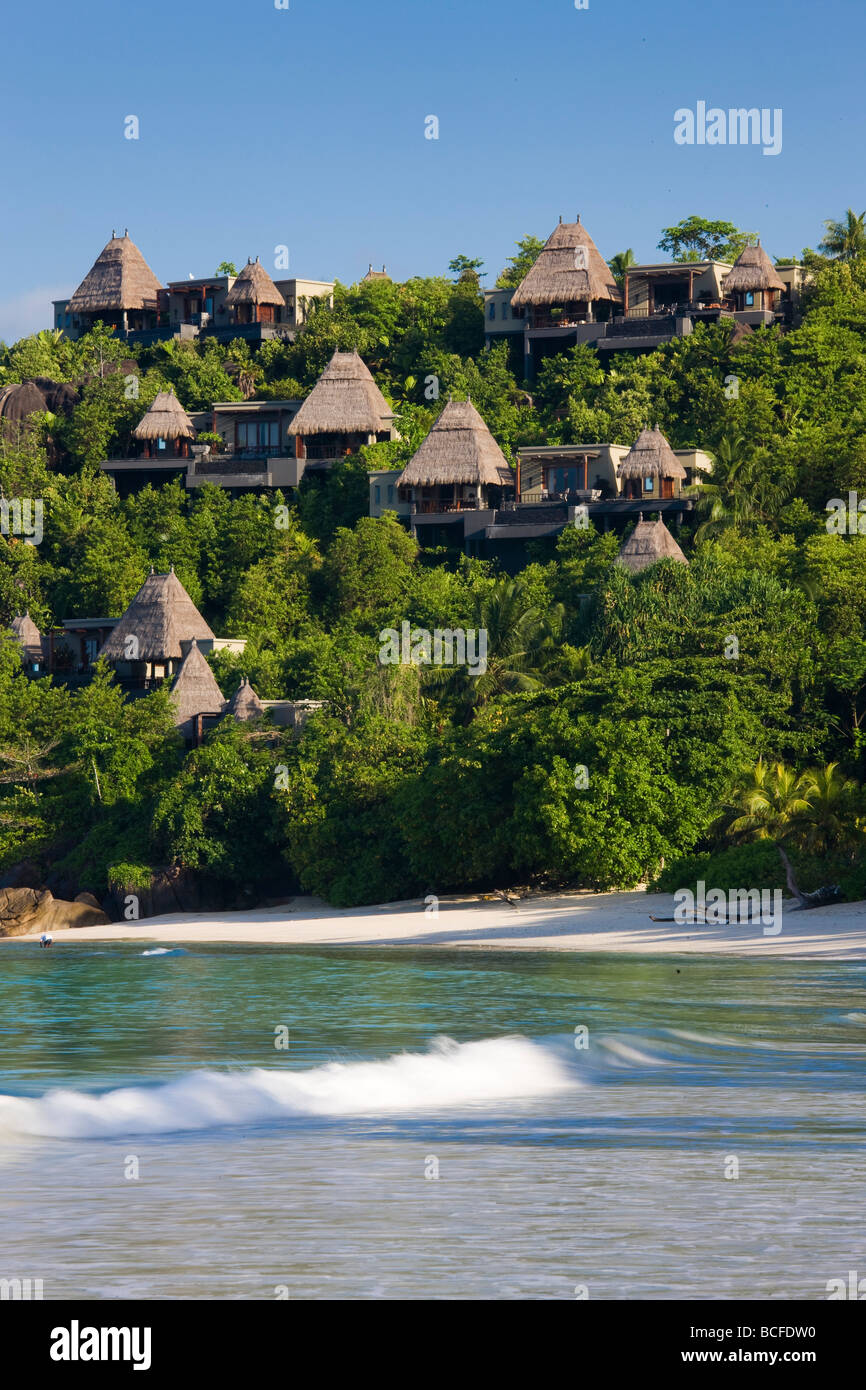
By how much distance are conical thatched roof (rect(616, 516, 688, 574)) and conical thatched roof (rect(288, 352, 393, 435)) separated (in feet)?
49.9

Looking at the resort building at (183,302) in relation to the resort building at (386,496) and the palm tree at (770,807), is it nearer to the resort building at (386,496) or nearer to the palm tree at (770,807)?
the resort building at (386,496)

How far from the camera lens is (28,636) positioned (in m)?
53.9

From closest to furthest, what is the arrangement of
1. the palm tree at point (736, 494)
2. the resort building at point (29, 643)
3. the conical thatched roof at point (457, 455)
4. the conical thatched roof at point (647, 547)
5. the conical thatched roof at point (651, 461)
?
1. the conical thatched roof at point (647, 547)
2. the palm tree at point (736, 494)
3. the conical thatched roof at point (651, 461)
4. the resort building at point (29, 643)
5. the conical thatched roof at point (457, 455)

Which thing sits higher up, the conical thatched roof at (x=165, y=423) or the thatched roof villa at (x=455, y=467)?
the conical thatched roof at (x=165, y=423)

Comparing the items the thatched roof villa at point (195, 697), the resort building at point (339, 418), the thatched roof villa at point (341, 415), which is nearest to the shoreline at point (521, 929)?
the thatched roof villa at point (195, 697)

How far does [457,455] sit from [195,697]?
1361 cm

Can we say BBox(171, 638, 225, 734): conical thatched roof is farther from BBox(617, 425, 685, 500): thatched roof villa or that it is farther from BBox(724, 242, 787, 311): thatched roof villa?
BBox(724, 242, 787, 311): thatched roof villa

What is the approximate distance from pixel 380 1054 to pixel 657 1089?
11.8 feet

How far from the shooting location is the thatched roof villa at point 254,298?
2778 inches

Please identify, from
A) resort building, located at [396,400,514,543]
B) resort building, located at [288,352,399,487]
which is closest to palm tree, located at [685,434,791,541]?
resort building, located at [396,400,514,543]

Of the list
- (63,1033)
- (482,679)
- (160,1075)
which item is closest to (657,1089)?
(160,1075)

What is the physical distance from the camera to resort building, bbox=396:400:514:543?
53812 mm

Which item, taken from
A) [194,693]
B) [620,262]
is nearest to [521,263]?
[620,262]

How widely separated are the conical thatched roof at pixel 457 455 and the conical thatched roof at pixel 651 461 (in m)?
4.64
